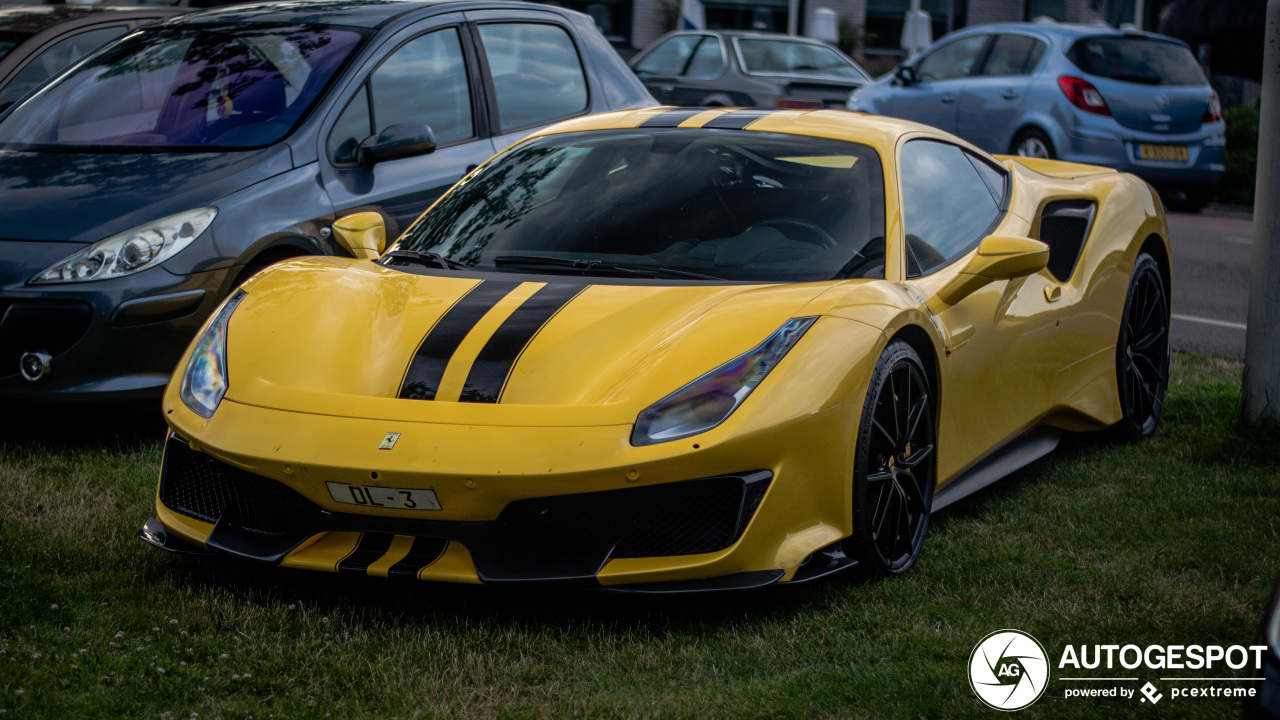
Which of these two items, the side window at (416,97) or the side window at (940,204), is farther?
the side window at (416,97)

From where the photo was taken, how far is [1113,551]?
3988 mm

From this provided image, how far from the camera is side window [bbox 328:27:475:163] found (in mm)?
5660

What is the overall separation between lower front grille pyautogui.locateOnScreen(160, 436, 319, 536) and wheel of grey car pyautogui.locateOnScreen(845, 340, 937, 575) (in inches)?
52.4

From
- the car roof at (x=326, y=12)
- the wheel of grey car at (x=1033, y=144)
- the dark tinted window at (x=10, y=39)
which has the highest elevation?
the car roof at (x=326, y=12)

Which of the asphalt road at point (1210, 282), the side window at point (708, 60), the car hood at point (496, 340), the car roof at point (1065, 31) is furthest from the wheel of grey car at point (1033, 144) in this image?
the car hood at point (496, 340)

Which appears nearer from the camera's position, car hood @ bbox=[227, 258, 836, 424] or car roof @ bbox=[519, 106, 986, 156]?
car hood @ bbox=[227, 258, 836, 424]

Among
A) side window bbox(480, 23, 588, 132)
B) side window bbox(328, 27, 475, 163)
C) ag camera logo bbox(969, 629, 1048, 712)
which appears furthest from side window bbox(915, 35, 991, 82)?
ag camera logo bbox(969, 629, 1048, 712)

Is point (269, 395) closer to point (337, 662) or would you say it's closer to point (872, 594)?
point (337, 662)

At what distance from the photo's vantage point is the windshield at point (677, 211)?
3.99 metres

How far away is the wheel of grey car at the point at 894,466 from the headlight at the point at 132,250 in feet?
8.50

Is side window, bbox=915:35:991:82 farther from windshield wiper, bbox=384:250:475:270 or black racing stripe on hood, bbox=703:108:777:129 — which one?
windshield wiper, bbox=384:250:475:270

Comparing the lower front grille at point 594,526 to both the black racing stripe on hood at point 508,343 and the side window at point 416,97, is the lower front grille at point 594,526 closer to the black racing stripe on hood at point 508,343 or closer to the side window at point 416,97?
the black racing stripe on hood at point 508,343

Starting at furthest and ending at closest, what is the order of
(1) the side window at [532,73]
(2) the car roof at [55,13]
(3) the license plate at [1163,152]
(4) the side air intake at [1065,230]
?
(3) the license plate at [1163,152] < (2) the car roof at [55,13] < (1) the side window at [532,73] < (4) the side air intake at [1065,230]

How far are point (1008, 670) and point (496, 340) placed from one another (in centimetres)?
141
